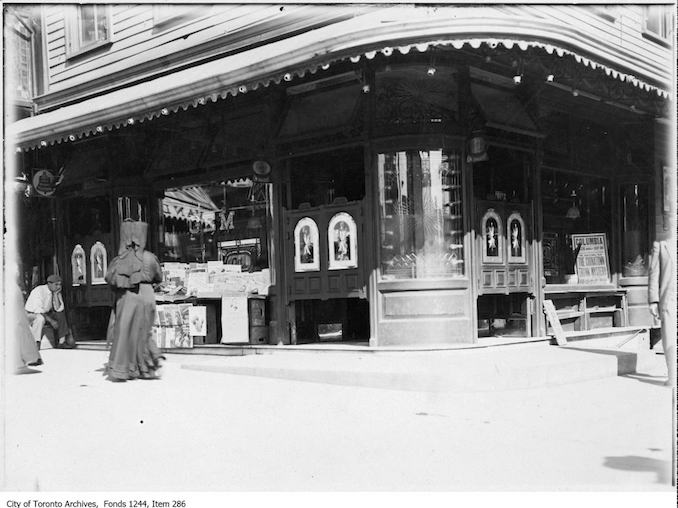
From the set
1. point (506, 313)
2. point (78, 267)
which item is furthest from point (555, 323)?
point (78, 267)

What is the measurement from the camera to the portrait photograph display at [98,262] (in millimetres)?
14172

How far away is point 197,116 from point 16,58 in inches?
246

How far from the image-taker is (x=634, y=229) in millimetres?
13375

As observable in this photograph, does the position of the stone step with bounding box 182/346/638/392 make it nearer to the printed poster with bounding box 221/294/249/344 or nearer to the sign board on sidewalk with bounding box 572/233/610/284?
the printed poster with bounding box 221/294/249/344

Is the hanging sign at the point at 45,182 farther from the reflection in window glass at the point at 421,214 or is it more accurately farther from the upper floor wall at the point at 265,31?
the reflection in window glass at the point at 421,214

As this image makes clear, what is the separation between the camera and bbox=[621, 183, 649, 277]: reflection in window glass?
1334 cm

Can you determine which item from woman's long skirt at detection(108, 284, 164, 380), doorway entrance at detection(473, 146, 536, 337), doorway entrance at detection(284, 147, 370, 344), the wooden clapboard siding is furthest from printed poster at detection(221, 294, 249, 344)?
the wooden clapboard siding

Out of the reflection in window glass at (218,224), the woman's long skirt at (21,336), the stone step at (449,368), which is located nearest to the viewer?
the stone step at (449,368)

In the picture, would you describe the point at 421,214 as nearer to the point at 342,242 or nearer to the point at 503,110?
the point at 342,242

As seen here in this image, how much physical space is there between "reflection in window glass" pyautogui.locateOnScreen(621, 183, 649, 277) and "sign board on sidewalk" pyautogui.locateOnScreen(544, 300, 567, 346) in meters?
3.14

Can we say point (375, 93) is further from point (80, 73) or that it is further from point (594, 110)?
point (80, 73)

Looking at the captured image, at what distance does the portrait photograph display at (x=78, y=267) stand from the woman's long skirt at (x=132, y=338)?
5.31 metres

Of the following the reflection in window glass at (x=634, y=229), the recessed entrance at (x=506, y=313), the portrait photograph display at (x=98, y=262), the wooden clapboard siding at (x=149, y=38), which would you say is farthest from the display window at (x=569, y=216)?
the portrait photograph display at (x=98, y=262)

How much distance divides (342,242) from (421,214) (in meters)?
1.30
